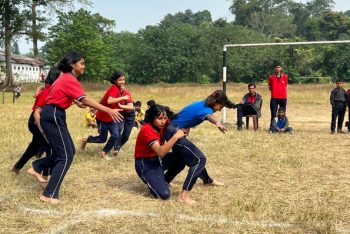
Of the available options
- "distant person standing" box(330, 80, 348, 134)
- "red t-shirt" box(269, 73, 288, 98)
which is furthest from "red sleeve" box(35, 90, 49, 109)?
"distant person standing" box(330, 80, 348, 134)

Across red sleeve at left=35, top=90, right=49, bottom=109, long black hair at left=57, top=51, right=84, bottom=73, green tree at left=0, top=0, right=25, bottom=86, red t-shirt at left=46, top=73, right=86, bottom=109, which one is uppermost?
green tree at left=0, top=0, right=25, bottom=86

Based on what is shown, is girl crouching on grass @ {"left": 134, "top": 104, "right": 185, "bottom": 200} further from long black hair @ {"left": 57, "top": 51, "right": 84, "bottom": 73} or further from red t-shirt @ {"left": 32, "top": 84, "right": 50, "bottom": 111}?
red t-shirt @ {"left": 32, "top": 84, "right": 50, "bottom": 111}

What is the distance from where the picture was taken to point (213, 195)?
5.57 metres

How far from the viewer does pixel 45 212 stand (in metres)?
4.79

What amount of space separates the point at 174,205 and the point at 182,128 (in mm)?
960

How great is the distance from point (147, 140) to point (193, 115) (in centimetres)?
65

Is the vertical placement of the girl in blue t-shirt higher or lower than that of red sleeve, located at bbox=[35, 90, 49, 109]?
lower

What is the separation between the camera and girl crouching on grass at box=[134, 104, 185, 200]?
17.1 ft

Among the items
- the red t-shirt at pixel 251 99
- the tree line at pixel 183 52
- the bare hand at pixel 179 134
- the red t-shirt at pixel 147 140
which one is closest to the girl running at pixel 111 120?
the red t-shirt at pixel 147 140

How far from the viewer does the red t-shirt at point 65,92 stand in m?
4.98

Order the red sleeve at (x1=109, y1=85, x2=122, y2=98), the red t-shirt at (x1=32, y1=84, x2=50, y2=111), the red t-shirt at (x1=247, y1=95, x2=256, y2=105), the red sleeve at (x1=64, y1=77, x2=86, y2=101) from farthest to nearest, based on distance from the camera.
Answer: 1. the red t-shirt at (x1=247, y1=95, x2=256, y2=105)
2. the red sleeve at (x1=109, y1=85, x2=122, y2=98)
3. the red t-shirt at (x1=32, y1=84, x2=50, y2=111)
4. the red sleeve at (x1=64, y1=77, x2=86, y2=101)

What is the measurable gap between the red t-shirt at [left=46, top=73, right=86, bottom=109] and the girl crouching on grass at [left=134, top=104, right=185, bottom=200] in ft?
2.91

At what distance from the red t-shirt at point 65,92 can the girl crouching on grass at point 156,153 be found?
0.89m

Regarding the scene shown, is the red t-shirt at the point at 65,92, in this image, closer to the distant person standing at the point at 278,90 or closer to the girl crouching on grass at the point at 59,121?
the girl crouching on grass at the point at 59,121
